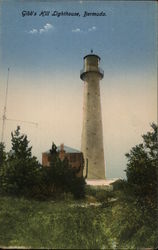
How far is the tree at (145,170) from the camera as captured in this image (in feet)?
26.4

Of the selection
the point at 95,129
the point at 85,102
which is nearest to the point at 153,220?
the point at 95,129

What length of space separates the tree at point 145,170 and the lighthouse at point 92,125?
9542 mm

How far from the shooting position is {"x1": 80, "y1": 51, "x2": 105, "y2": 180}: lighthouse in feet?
61.6

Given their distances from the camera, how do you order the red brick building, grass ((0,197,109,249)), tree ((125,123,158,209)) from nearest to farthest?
grass ((0,197,109,249)), tree ((125,123,158,209)), the red brick building

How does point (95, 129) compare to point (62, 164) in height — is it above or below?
above

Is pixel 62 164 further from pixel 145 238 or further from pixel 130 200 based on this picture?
pixel 145 238

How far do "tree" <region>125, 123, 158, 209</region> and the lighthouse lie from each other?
954 centimetres

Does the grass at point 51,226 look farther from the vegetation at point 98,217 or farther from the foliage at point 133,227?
the foliage at point 133,227

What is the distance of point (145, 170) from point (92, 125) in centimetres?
1119

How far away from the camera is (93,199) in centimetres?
1142

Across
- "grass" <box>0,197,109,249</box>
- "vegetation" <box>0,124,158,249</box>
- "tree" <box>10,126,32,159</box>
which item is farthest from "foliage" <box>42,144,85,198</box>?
"grass" <box>0,197,109,249</box>

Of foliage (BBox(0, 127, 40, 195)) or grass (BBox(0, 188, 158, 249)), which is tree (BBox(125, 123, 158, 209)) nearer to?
grass (BBox(0, 188, 158, 249))

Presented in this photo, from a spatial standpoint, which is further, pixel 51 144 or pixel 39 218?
pixel 51 144

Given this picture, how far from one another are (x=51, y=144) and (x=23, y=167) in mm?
1472
